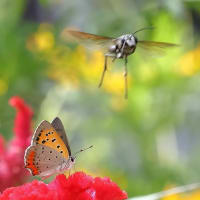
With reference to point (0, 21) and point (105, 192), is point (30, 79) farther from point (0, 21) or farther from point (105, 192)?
point (105, 192)

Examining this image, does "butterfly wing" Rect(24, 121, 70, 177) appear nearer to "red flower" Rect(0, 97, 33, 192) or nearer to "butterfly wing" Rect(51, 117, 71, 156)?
"butterfly wing" Rect(51, 117, 71, 156)

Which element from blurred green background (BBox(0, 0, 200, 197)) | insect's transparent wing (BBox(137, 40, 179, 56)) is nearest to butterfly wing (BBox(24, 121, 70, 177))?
insect's transparent wing (BBox(137, 40, 179, 56))

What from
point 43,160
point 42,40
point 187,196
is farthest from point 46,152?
point 42,40

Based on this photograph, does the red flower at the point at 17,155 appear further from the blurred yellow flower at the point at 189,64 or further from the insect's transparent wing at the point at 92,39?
the blurred yellow flower at the point at 189,64

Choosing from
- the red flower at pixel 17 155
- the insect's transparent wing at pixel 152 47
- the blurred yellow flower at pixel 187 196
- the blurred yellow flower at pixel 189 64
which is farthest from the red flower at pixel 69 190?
the blurred yellow flower at pixel 189 64

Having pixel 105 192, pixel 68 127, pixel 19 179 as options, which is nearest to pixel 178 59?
pixel 68 127
